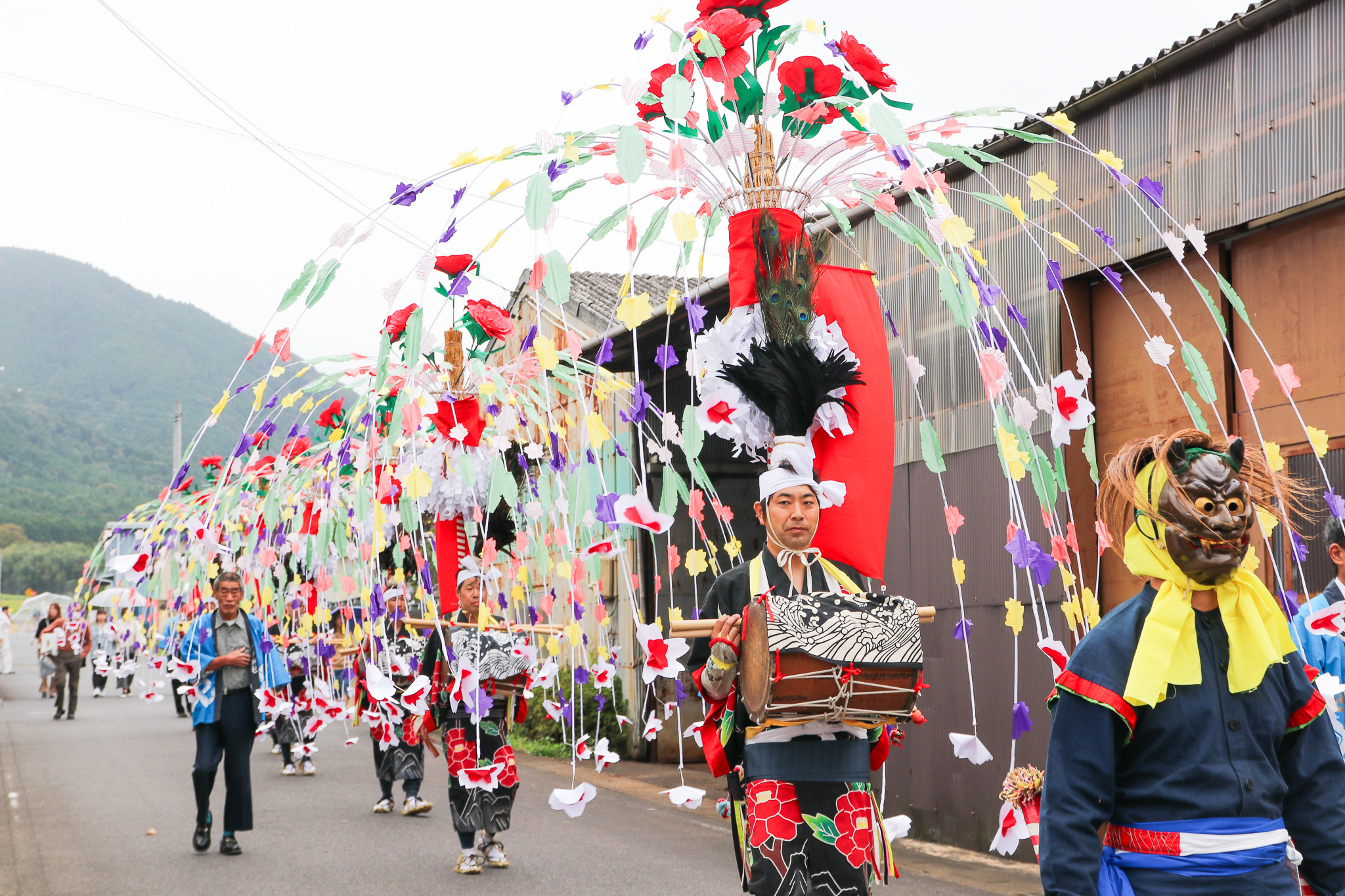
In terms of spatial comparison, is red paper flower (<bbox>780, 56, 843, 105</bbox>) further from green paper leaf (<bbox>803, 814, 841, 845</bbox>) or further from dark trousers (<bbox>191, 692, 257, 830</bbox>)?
dark trousers (<bbox>191, 692, 257, 830</bbox>)

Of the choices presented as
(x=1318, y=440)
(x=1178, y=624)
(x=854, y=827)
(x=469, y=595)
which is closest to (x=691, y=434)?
(x=854, y=827)

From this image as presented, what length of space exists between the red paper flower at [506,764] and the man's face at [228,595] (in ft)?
Result: 7.08

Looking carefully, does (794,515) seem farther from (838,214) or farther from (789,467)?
(838,214)

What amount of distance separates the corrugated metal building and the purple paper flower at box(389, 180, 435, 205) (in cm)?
247

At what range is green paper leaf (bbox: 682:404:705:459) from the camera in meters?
3.93

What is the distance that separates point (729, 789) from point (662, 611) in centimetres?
874

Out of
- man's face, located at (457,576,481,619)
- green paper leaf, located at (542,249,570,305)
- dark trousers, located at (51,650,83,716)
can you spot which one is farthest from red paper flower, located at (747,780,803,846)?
dark trousers, located at (51,650,83,716)

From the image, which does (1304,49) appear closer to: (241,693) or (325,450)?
(241,693)

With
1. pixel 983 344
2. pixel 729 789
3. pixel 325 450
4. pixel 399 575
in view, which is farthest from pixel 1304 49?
pixel 325 450

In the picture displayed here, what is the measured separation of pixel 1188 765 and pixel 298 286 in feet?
9.95

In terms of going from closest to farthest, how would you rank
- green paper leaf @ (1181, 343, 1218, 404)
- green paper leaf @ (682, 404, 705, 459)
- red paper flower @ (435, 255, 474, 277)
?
green paper leaf @ (1181, 343, 1218, 404)
green paper leaf @ (682, 404, 705, 459)
red paper flower @ (435, 255, 474, 277)

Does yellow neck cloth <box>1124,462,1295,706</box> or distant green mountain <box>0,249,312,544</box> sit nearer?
yellow neck cloth <box>1124,462,1295,706</box>

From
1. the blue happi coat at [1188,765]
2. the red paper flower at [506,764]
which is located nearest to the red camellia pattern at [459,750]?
the red paper flower at [506,764]

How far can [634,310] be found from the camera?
139 inches
